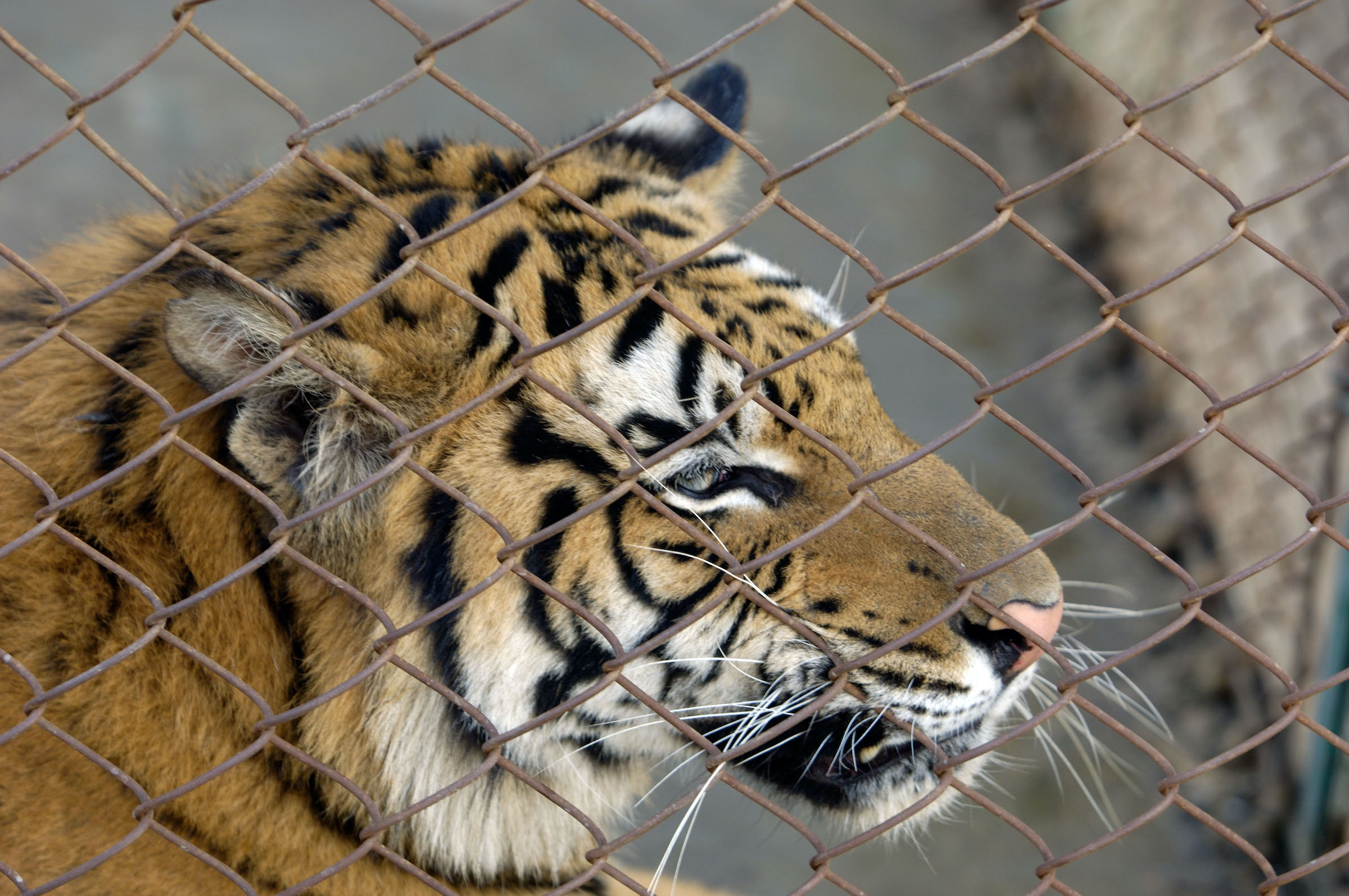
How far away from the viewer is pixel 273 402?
1713 millimetres

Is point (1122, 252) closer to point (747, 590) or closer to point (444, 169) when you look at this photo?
point (444, 169)

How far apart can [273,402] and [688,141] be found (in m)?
1.32

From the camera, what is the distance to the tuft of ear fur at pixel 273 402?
1.52 m

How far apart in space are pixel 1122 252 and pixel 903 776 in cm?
361

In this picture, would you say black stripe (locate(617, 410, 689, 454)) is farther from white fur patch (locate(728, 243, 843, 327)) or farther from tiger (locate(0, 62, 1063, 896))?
white fur patch (locate(728, 243, 843, 327))

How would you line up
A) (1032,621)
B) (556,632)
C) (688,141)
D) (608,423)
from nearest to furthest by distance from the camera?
(608,423)
(1032,621)
(556,632)
(688,141)

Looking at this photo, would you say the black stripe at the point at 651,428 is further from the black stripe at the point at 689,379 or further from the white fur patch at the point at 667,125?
the white fur patch at the point at 667,125

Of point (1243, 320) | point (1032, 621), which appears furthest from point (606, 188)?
point (1243, 320)

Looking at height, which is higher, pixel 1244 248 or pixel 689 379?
pixel 1244 248

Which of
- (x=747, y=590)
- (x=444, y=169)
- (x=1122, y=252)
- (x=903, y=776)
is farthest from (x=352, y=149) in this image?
(x=1122, y=252)

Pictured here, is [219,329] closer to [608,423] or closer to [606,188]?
[608,423]

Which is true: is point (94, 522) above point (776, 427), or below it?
below

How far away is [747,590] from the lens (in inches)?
60.9

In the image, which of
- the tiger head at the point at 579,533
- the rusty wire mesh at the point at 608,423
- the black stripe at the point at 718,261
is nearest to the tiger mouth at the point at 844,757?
the tiger head at the point at 579,533
